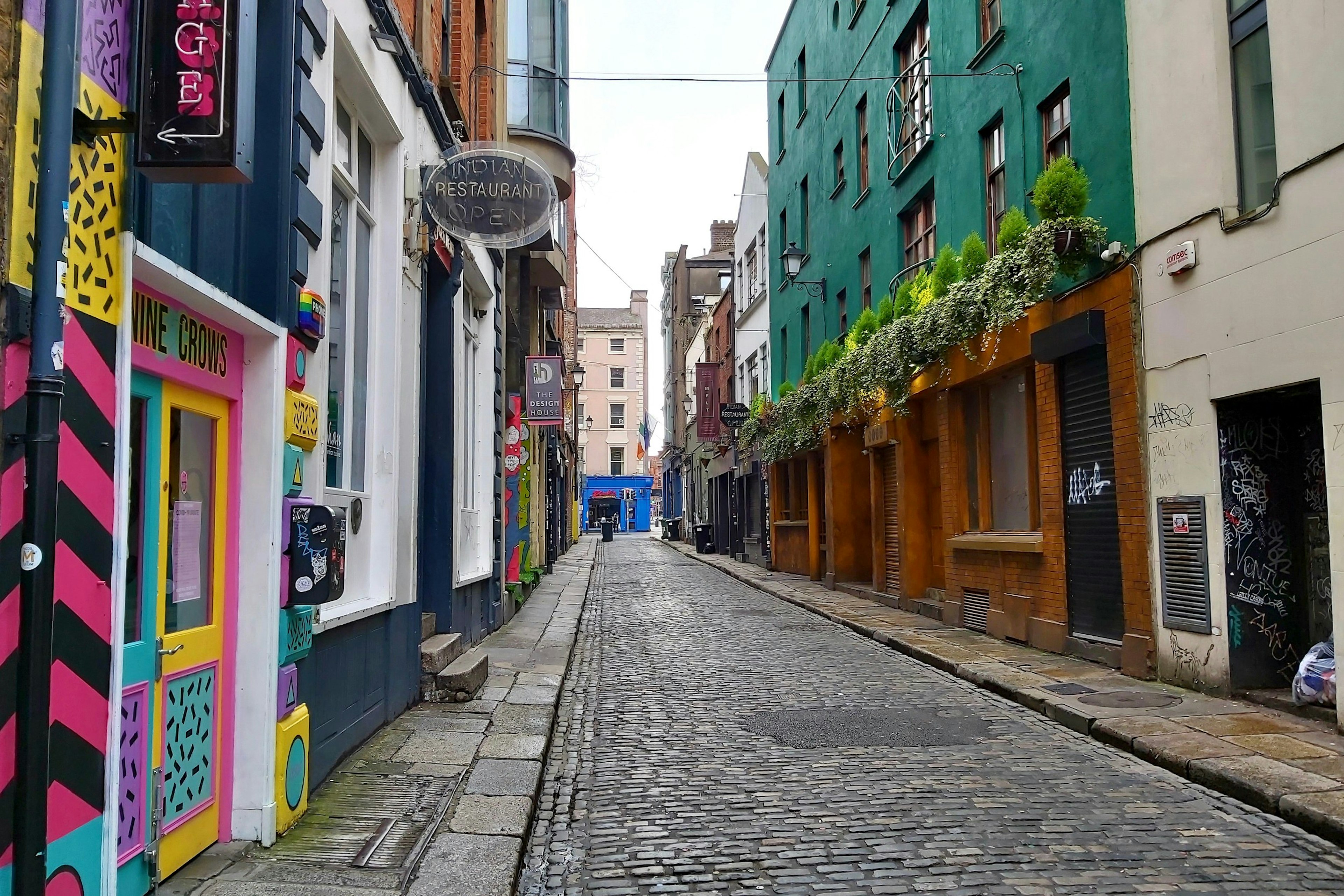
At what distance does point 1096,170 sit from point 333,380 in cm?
714

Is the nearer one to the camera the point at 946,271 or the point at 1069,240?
the point at 1069,240

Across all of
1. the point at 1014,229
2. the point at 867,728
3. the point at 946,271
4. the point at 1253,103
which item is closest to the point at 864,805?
the point at 867,728

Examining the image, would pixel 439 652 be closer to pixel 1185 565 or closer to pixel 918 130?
pixel 1185 565

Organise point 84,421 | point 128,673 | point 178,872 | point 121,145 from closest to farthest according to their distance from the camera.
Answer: point 84,421
point 121,145
point 128,673
point 178,872

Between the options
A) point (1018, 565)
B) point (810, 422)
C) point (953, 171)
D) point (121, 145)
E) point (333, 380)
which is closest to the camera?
point (121, 145)

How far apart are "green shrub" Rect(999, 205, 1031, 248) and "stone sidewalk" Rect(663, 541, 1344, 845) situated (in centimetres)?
411

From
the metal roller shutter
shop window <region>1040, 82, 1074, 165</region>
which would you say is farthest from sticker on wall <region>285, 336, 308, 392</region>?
shop window <region>1040, 82, 1074, 165</region>

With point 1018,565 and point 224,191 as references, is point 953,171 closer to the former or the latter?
point 1018,565

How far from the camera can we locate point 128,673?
3.89 m

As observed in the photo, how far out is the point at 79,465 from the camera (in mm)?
3242

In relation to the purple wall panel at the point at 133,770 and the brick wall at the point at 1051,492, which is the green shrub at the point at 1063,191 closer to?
the brick wall at the point at 1051,492

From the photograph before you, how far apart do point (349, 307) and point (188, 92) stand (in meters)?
3.52

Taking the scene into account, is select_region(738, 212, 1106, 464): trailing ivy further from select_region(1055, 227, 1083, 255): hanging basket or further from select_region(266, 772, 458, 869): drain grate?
select_region(266, 772, 458, 869): drain grate

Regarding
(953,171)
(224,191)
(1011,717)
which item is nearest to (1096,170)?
(953,171)
